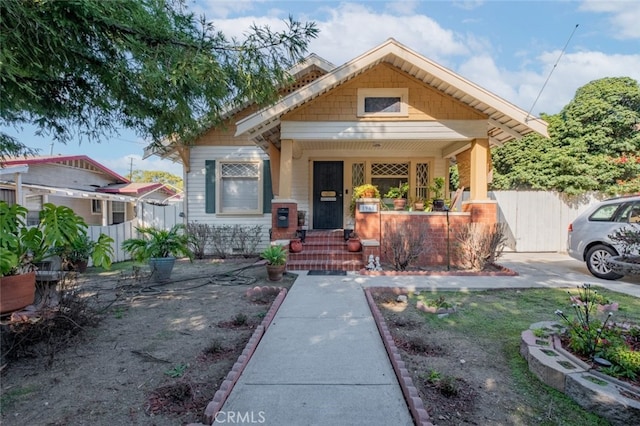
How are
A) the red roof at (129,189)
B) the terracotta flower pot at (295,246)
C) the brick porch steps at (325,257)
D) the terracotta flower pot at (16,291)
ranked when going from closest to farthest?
1. the terracotta flower pot at (16,291)
2. the brick porch steps at (325,257)
3. the terracotta flower pot at (295,246)
4. the red roof at (129,189)

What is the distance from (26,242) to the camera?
3.16m

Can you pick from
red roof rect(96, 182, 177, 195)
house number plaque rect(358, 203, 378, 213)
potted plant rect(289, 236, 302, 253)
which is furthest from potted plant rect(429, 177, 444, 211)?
red roof rect(96, 182, 177, 195)

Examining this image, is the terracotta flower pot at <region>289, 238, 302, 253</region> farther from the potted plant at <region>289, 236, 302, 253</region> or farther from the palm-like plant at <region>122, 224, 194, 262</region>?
the palm-like plant at <region>122, 224, 194, 262</region>

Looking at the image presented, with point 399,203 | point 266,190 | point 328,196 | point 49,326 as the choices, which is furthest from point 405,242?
point 49,326

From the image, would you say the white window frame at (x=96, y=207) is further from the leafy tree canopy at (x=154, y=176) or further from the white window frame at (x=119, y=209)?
the leafy tree canopy at (x=154, y=176)

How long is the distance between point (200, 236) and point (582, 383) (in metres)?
9.40

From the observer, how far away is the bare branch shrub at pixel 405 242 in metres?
7.08

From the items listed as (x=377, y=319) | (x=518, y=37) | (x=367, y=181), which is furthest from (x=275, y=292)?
(x=518, y=37)

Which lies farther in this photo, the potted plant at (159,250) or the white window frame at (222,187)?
the white window frame at (222,187)

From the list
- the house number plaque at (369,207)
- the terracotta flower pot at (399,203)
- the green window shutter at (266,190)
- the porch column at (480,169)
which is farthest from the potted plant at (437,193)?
the green window shutter at (266,190)

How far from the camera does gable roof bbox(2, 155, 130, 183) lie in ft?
41.1

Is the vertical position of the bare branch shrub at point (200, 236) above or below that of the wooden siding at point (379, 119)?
below

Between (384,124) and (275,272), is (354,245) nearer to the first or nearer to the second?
(275,272)

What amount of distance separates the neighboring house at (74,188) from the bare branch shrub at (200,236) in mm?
4456
